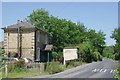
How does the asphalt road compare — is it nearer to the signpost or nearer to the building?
the building

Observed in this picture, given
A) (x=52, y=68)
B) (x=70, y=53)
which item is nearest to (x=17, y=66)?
(x=52, y=68)

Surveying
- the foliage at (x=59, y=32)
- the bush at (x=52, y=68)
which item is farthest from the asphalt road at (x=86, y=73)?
the foliage at (x=59, y=32)

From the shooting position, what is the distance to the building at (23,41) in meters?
55.9

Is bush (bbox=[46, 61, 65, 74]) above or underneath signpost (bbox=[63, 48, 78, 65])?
underneath

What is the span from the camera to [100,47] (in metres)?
127

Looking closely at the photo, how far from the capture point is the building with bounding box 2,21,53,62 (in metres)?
55.9

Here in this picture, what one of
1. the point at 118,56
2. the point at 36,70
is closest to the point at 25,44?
the point at 36,70

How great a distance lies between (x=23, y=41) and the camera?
56.8 meters

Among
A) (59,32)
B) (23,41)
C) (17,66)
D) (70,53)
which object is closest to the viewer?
(17,66)

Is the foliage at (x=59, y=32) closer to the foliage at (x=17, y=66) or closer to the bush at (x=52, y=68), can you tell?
the bush at (x=52, y=68)

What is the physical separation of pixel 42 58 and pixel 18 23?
7739 millimetres

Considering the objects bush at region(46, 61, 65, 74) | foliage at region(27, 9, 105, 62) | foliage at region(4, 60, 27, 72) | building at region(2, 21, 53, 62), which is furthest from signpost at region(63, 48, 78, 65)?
foliage at region(4, 60, 27, 72)

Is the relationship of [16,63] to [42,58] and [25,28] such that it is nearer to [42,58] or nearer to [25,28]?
[25,28]

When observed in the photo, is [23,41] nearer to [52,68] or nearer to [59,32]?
[52,68]
